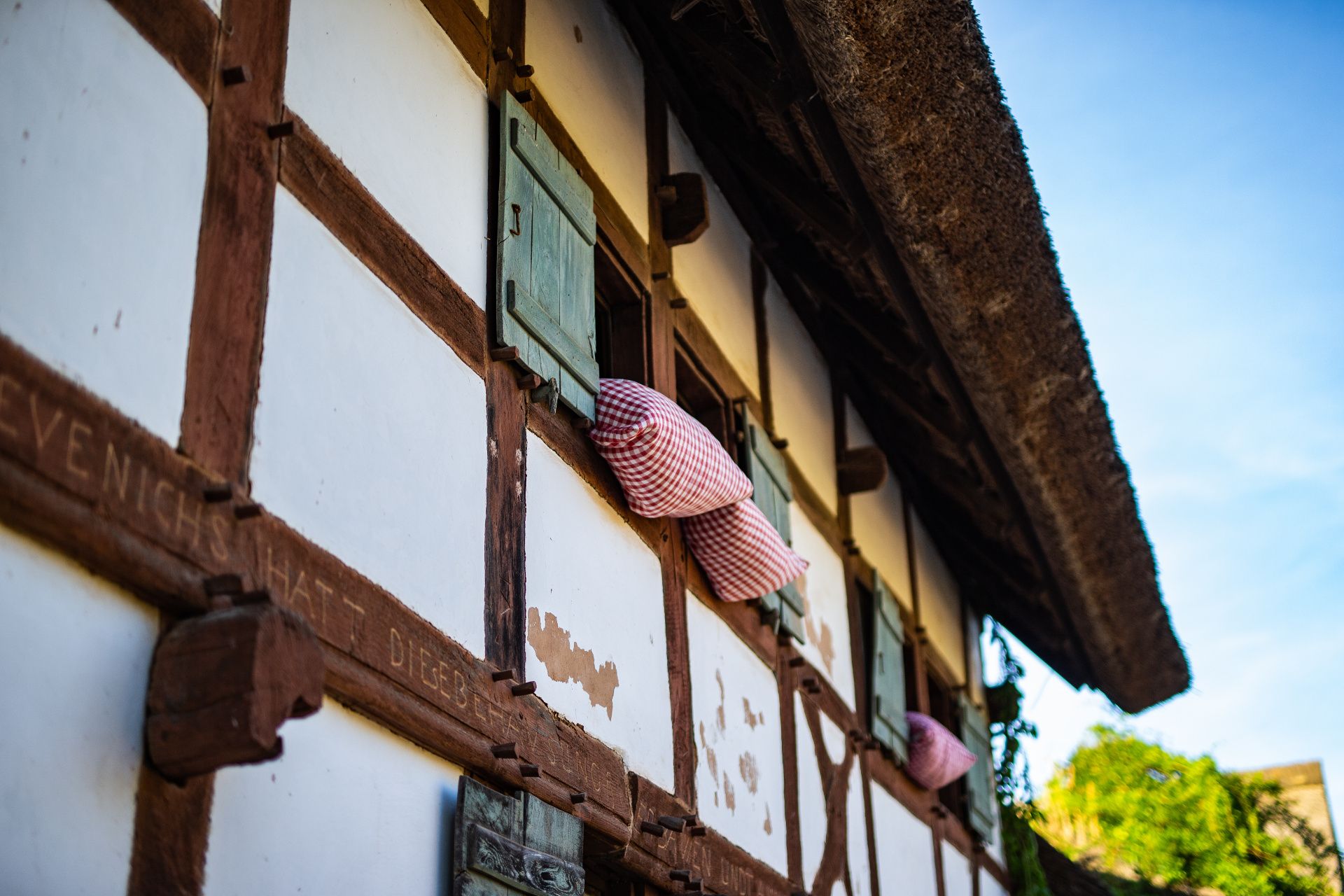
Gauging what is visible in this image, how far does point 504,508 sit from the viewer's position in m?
3.76

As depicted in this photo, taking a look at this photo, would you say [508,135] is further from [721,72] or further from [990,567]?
[990,567]

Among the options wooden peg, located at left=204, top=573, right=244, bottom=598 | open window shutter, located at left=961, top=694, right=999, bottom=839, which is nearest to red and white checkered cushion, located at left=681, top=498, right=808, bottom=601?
wooden peg, located at left=204, top=573, right=244, bottom=598

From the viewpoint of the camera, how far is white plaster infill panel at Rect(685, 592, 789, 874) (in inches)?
191

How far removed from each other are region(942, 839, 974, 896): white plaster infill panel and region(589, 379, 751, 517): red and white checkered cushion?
3.74 meters

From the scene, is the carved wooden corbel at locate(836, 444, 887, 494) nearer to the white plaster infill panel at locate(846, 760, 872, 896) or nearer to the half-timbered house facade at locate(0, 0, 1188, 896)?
the half-timbered house facade at locate(0, 0, 1188, 896)

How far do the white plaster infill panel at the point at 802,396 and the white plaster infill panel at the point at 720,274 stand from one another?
261 mm

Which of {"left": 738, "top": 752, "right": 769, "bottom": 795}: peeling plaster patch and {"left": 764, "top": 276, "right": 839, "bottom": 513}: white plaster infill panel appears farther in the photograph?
{"left": 764, "top": 276, "right": 839, "bottom": 513}: white plaster infill panel

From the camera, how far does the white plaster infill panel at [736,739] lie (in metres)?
4.86

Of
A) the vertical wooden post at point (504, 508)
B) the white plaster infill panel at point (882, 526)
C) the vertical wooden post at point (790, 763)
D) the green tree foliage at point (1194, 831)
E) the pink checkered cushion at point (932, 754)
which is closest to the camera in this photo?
Answer: the vertical wooden post at point (504, 508)

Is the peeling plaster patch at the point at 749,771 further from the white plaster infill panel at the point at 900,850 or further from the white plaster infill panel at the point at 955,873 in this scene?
the white plaster infill panel at the point at 955,873

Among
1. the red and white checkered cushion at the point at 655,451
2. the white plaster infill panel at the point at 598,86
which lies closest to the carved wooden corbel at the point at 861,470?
the white plaster infill panel at the point at 598,86

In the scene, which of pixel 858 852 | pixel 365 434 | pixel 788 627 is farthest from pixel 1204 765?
pixel 365 434

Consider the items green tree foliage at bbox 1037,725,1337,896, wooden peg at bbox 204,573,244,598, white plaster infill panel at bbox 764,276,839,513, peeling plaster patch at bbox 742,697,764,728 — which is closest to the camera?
wooden peg at bbox 204,573,244,598

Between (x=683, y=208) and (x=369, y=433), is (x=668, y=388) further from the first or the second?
(x=369, y=433)
